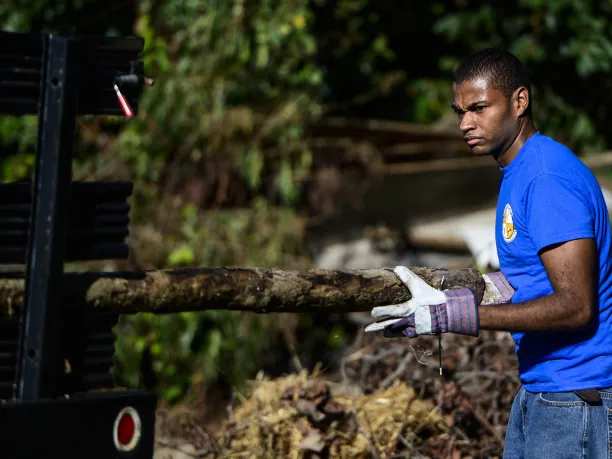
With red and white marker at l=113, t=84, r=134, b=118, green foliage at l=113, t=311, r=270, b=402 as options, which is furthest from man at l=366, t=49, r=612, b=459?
green foliage at l=113, t=311, r=270, b=402

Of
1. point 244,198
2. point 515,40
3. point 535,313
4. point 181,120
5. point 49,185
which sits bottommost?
point 535,313

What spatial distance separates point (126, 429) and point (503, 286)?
137 cm

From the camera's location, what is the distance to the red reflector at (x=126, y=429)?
2492 millimetres

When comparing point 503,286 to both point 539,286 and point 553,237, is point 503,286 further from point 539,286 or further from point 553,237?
point 553,237

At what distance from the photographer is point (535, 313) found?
2.62 meters

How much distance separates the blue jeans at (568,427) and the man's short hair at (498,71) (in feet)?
3.09

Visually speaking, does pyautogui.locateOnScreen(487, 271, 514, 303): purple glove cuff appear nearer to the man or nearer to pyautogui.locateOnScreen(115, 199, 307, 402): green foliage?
the man

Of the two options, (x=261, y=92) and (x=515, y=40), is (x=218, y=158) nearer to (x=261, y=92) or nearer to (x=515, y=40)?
(x=261, y=92)

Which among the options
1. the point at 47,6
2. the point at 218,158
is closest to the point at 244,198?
the point at 218,158

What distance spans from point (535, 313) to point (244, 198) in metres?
5.24

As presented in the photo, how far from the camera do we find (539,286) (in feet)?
9.21

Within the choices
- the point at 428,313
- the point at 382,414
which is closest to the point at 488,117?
the point at 428,313

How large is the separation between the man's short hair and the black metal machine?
3.55 ft

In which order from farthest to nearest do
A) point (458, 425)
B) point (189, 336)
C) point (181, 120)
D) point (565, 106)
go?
point (565, 106) < point (181, 120) < point (189, 336) < point (458, 425)
